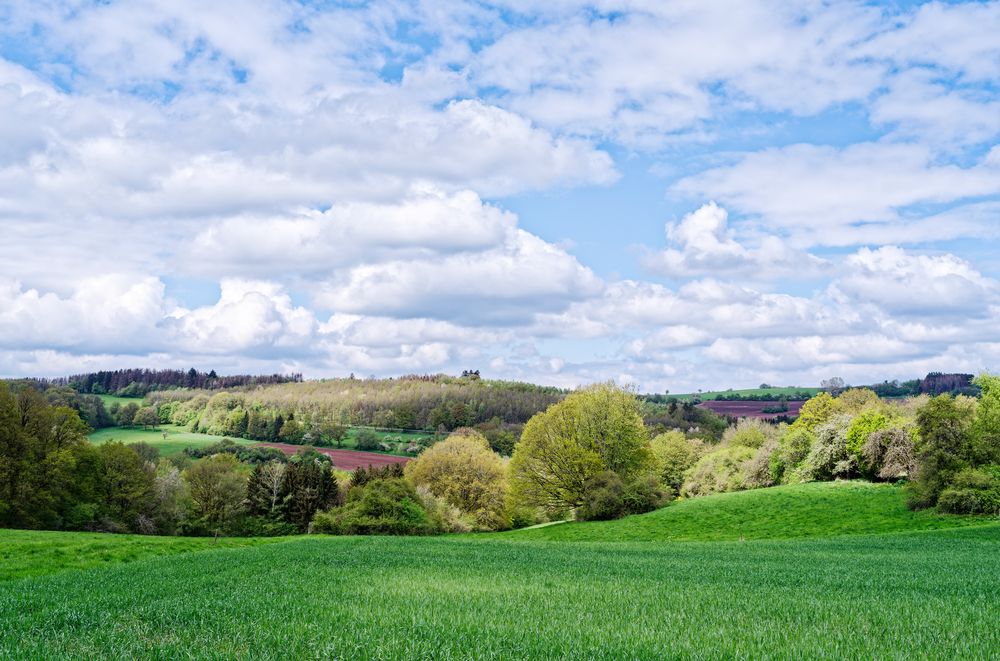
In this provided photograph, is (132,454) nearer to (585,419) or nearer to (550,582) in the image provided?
(585,419)

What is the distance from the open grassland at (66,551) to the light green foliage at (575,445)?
34513 millimetres

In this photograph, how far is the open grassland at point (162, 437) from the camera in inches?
5256

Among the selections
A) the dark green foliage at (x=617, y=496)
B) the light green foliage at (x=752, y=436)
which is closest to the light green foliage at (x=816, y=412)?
the light green foliage at (x=752, y=436)

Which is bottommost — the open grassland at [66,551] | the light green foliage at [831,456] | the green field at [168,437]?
the green field at [168,437]

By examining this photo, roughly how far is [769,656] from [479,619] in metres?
4.18

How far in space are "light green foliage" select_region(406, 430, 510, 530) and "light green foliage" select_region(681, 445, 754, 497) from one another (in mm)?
28235

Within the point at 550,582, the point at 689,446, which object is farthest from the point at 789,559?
the point at 689,446

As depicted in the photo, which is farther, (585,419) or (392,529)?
(585,419)

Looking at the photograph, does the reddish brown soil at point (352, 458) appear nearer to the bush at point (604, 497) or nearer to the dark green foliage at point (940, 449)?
the bush at point (604, 497)

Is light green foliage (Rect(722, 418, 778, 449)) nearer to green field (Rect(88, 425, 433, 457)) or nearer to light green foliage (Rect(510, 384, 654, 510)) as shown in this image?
light green foliage (Rect(510, 384, 654, 510))

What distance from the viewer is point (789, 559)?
2692 cm

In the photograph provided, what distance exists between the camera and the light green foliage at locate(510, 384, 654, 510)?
70062 millimetres

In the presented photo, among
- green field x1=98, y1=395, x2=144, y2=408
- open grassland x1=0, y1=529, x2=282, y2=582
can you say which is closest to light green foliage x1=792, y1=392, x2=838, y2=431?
open grassland x1=0, y1=529, x2=282, y2=582

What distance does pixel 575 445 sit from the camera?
69.3 m
